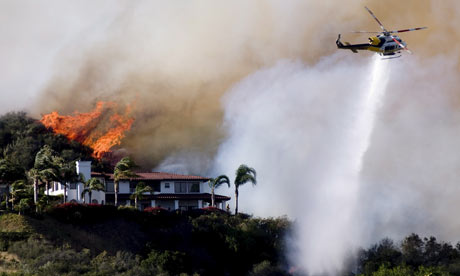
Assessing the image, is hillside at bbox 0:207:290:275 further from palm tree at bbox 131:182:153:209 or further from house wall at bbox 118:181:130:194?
house wall at bbox 118:181:130:194

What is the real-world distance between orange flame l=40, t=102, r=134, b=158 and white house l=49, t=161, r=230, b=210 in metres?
6.69

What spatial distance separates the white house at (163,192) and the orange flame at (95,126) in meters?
6.69

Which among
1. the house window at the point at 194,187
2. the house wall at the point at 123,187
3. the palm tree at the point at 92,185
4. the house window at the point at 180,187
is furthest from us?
the house window at the point at 194,187

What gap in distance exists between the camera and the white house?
105 metres

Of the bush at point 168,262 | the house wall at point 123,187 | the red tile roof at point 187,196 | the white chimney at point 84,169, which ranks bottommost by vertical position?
the bush at point 168,262

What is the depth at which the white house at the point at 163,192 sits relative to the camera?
105 m

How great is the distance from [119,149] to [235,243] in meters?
26.8

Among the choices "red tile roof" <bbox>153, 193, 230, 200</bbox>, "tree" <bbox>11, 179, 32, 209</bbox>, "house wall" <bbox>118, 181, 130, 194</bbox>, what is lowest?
"tree" <bbox>11, 179, 32, 209</bbox>

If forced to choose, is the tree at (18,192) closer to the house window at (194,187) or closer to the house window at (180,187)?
the house window at (180,187)

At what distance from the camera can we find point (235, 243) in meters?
94.7

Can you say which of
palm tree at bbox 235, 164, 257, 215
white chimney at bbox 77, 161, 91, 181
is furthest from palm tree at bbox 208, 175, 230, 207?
white chimney at bbox 77, 161, 91, 181

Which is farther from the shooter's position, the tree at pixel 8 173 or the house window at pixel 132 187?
the house window at pixel 132 187

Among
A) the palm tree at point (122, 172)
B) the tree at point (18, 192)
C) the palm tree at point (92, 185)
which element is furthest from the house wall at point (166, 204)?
the tree at point (18, 192)

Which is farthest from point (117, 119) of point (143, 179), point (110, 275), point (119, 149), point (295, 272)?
point (110, 275)
